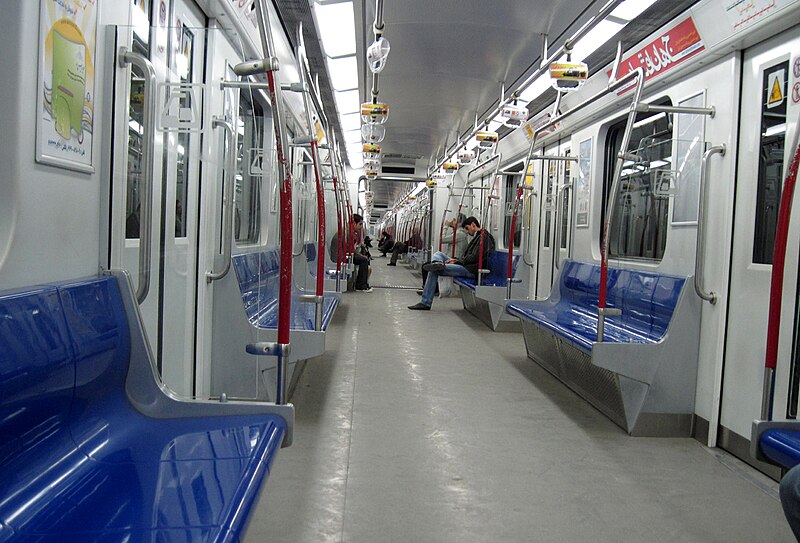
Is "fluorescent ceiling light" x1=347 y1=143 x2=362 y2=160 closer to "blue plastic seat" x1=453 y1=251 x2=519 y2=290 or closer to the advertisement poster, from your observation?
"blue plastic seat" x1=453 y1=251 x2=519 y2=290

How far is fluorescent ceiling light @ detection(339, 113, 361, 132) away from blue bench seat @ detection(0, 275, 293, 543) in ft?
30.0

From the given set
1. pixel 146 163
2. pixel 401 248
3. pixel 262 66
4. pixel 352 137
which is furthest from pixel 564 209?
pixel 401 248

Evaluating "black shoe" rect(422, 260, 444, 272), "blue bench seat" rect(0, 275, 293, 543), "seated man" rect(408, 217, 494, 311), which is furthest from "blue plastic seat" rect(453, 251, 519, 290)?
"blue bench seat" rect(0, 275, 293, 543)

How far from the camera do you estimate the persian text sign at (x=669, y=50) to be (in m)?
3.84

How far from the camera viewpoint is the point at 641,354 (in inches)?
147

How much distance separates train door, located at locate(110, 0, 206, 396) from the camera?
2.21 m

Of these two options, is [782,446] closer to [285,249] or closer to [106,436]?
[285,249]

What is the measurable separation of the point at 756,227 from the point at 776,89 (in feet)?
2.33

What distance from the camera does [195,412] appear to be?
211cm

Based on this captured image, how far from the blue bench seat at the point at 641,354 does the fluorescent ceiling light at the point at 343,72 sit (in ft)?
13.9

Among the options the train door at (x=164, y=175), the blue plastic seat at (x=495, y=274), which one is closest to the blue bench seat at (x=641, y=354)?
the train door at (x=164, y=175)

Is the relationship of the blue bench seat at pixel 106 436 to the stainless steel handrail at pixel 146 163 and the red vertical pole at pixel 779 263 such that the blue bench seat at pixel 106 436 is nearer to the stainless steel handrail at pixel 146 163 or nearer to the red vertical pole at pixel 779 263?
the stainless steel handrail at pixel 146 163

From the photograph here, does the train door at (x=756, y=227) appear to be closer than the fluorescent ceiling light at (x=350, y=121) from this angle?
Yes

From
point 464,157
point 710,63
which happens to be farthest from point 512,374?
point 464,157
